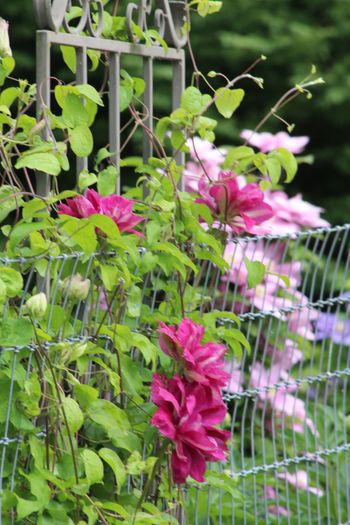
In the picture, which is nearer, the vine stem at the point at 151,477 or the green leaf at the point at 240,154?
the vine stem at the point at 151,477

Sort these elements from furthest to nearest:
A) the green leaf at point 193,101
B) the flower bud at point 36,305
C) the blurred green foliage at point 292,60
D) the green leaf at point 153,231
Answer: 1. the blurred green foliage at point 292,60
2. the green leaf at point 193,101
3. the green leaf at point 153,231
4. the flower bud at point 36,305

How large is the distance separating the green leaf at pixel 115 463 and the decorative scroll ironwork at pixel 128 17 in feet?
2.37

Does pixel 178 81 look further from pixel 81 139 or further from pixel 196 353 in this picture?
pixel 196 353

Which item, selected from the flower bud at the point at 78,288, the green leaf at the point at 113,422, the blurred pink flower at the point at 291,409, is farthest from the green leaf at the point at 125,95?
the blurred pink flower at the point at 291,409

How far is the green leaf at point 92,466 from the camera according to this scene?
1559mm

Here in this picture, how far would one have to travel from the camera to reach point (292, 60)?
576 cm

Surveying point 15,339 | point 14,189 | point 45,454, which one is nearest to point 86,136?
point 14,189

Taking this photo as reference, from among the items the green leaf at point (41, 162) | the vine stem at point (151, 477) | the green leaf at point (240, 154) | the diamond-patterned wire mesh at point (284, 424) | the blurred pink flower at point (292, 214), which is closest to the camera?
the green leaf at point (41, 162)

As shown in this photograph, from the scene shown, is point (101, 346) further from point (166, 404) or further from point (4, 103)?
point (4, 103)

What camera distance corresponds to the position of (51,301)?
1689 mm

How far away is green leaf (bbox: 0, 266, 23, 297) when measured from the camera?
4.80 ft

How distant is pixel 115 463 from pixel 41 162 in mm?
489

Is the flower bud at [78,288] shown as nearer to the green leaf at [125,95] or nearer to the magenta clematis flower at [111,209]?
the magenta clematis flower at [111,209]

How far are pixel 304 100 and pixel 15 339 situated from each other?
4.64 meters
